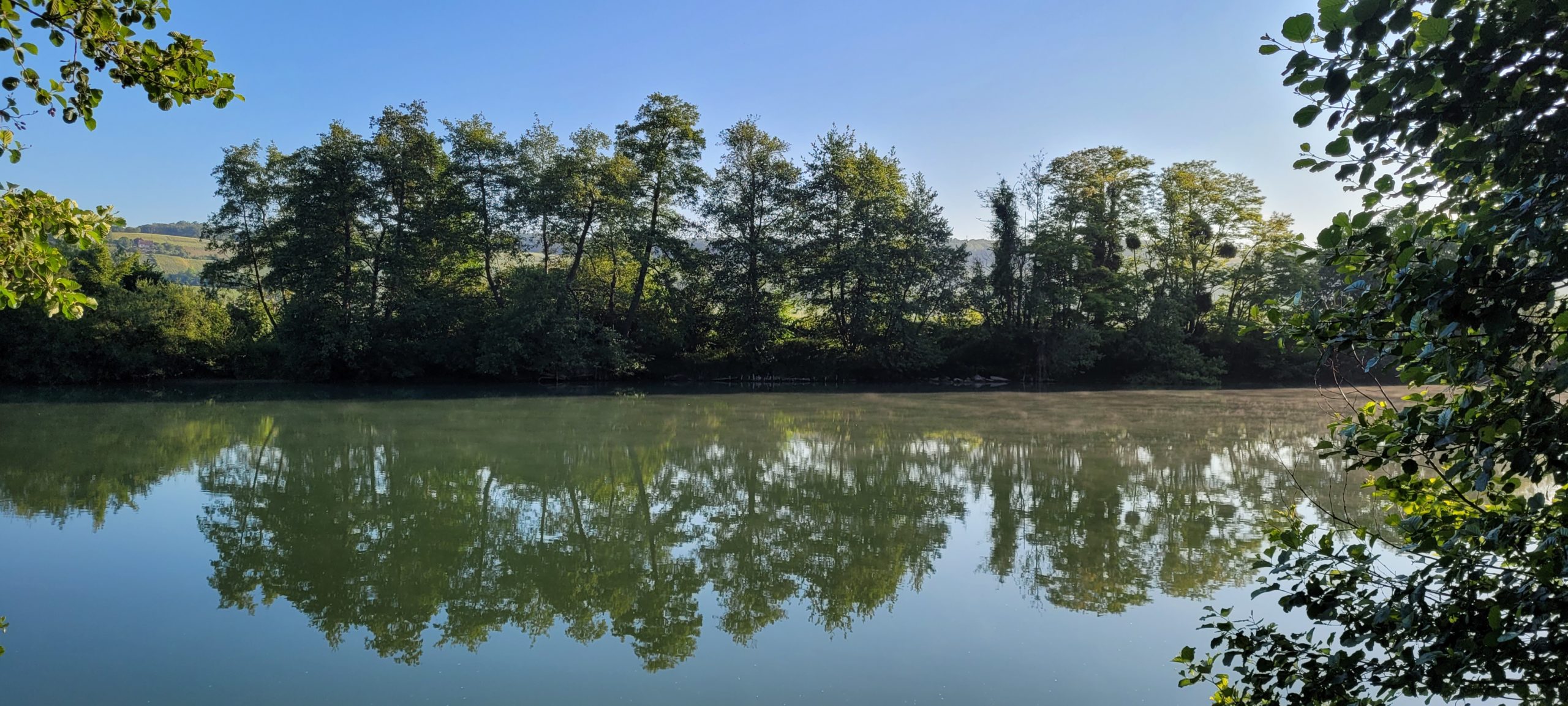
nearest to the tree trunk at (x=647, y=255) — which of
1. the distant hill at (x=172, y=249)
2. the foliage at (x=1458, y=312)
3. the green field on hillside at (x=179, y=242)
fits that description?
the foliage at (x=1458, y=312)

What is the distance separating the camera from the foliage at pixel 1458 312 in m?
1.55

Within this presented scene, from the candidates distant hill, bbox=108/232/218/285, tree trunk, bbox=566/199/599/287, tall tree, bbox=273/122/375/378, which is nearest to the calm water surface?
tall tree, bbox=273/122/375/378

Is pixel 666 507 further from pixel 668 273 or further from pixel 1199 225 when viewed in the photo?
pixel 1199 225

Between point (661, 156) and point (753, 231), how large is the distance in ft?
13.0

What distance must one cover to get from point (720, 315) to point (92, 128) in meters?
27.0

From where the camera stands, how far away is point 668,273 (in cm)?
2930

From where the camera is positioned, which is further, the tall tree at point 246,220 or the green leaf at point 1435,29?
the tall tree at point 246,220

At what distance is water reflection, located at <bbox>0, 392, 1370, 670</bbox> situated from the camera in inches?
225

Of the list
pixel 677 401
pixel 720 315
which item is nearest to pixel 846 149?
pixel 720 315

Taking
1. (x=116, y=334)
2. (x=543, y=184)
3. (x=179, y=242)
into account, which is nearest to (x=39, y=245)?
(x=543, y=184)

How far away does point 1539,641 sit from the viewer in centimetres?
163

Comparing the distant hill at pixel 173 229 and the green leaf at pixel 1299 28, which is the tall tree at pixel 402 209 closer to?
the green leaf at pixel 1299 28

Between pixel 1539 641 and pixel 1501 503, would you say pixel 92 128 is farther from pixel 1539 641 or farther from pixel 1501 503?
pixel 1501 503

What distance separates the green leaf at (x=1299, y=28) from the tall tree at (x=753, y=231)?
89.2 feet
